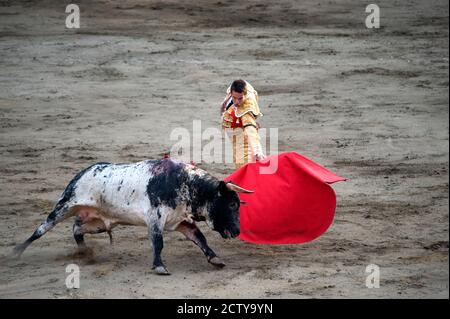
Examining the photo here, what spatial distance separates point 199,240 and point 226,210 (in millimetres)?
337

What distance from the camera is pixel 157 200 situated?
23.9 feet

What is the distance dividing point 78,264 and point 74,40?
6.81 meters

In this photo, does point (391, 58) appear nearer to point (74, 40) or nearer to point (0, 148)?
point (74, 40)

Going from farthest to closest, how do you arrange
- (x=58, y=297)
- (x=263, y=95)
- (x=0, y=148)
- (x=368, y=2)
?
(x=368, y=2), (x=263, y=95), (x=0, y=148), (x=58, y=297)

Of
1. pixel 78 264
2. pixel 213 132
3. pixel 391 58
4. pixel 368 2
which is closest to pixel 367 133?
pixel 213 132

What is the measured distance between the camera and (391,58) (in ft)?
43.4

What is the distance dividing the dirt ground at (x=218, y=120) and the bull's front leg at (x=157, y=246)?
7cm

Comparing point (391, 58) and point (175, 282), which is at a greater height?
point (391, 58)

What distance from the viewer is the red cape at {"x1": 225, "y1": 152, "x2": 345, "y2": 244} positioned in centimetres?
771

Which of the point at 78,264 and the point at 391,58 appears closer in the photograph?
the point at 78,264

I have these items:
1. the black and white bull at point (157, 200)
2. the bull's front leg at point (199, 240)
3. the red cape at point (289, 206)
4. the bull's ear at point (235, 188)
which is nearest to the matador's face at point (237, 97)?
the red cape at point (289, 206)

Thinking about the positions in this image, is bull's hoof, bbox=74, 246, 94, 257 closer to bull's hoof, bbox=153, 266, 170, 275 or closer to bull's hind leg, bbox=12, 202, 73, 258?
bull's hind leg, bbox=12, 202, 73, 258

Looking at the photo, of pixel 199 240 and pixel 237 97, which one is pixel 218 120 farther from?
pixel 199 240

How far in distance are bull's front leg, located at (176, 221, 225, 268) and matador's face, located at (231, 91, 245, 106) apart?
1.12 metres
